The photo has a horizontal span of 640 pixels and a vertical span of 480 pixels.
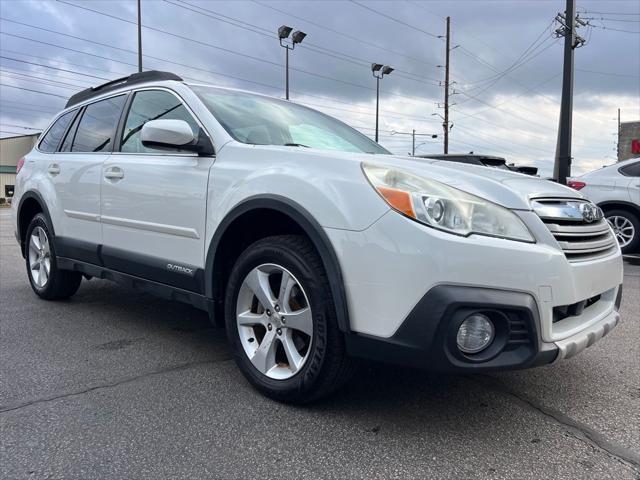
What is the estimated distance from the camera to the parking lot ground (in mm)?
2197

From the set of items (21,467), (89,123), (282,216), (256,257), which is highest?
(89,123)

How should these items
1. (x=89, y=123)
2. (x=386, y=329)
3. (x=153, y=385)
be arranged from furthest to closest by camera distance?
(x=89, y=123), (x=153, y=385), (x=386, y=329)

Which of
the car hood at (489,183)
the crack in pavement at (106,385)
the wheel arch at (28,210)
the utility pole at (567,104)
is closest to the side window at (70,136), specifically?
the wheel arch at (28,210)

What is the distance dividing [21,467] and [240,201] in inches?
60.4

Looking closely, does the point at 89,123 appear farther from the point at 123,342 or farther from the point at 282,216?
the point at 282,216

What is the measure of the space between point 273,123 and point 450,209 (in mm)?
1635

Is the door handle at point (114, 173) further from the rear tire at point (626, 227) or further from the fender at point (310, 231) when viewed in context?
the rear tire at point (626, 227)

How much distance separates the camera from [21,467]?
2170mm

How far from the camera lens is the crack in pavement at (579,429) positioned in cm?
228

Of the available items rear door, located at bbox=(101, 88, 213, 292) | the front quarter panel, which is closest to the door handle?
rear door, located at bbox=(101, 88, 213, 292)

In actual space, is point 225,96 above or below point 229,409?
above

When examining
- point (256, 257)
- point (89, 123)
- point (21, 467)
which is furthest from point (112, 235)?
point (21, 467)

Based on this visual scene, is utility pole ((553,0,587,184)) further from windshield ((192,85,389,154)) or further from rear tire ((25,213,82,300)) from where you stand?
rear tire ((25,213,82,300))

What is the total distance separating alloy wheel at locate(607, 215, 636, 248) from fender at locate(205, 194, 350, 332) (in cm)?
726
